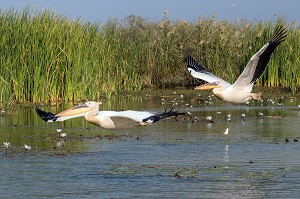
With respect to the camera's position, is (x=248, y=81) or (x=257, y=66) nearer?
(x=257, y=66)

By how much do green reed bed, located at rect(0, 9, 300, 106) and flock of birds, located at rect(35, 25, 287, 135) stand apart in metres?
5.43

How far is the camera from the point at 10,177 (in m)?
10.6

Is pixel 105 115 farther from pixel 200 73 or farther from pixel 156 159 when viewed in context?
pixel 200 73

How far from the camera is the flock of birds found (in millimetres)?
9734

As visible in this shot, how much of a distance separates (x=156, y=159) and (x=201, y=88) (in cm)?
154

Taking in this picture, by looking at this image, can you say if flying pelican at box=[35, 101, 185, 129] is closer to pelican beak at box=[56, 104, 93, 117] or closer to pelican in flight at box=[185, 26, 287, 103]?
pelican beak at box=[56, 104, 93, 117]

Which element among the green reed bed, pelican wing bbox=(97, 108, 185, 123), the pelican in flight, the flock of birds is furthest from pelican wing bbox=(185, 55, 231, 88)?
the green reed bed

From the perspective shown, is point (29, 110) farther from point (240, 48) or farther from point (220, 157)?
point (240, 48)

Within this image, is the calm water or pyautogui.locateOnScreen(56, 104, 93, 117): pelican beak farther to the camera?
pyautogui.locateOnScreen(56, 104, 93, 117): pelican beak

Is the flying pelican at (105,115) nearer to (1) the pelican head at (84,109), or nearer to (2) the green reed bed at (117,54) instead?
(1) the pelican head at (84,109)

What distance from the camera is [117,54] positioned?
2748 cm

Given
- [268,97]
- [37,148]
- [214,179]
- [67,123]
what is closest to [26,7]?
[67,123]

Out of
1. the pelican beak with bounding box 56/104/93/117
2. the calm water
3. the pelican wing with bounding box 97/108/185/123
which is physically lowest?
the calm water

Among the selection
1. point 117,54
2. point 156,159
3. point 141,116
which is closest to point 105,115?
point 141,116
